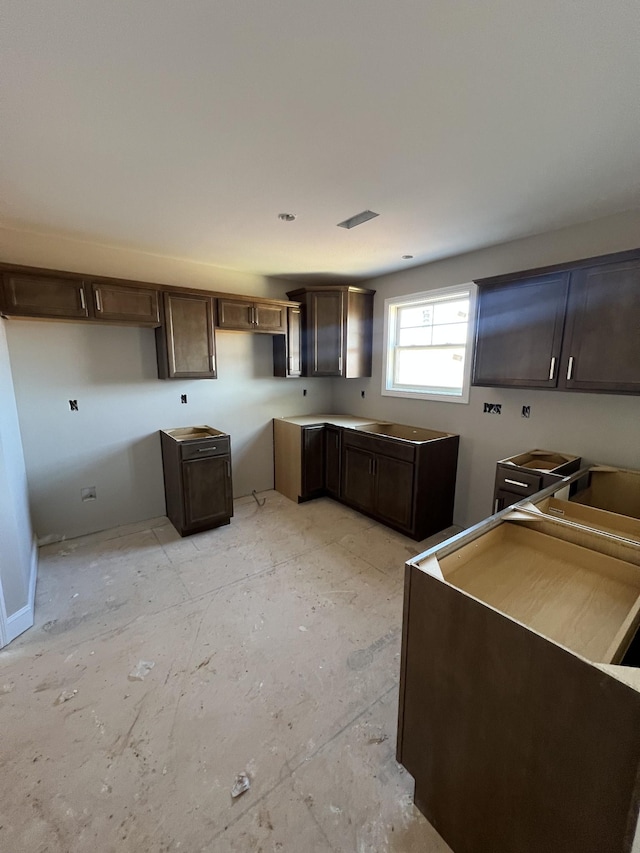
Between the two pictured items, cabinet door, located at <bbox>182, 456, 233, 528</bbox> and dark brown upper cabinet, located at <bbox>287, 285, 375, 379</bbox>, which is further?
dark brown upper cabinet, located at <bbox>287, 285, 375, 379</bbox>

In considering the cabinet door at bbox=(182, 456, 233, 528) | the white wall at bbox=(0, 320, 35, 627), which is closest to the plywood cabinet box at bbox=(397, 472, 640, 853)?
the white wall at bbox=(0, 320, 35, 627)

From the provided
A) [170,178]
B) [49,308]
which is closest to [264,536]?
[49,308]

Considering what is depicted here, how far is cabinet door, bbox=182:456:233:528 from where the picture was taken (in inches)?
128

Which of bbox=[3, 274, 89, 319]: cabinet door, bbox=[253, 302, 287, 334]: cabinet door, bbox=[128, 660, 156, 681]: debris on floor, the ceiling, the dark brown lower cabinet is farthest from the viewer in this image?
bbox=[253, 302, 287, 334]: cabinet door

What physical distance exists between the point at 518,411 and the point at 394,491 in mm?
1278

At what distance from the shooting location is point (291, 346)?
13.5ft

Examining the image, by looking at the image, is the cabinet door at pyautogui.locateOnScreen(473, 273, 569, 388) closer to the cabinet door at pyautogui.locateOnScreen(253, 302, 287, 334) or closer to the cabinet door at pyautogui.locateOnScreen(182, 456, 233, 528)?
the cabinet door at pyautogui.locateOnScreen(253, 302, 287, 334)

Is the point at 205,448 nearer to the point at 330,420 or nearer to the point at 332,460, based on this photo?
the point at 332,460

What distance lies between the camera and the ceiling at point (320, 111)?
3.42ft

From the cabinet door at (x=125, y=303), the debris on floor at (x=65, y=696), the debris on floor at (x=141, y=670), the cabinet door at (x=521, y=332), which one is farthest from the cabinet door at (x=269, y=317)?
the debris on floor at (x=65, y=696)

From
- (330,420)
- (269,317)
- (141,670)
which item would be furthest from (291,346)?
(141,670)

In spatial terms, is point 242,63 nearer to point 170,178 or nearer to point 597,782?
point 170,178

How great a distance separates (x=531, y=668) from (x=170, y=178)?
2.61 m

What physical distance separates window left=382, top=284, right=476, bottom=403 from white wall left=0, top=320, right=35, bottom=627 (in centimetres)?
341
